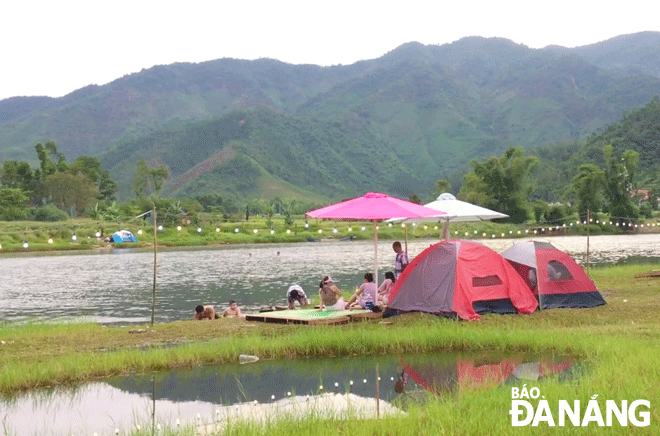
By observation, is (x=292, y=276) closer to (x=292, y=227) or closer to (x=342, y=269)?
(x=342, y=269)

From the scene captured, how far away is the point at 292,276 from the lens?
38906 mm

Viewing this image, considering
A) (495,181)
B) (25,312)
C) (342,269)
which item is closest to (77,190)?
(495,181)

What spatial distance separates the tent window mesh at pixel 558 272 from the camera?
59.8 ft

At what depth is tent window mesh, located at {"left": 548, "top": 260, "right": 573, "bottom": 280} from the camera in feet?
59.8

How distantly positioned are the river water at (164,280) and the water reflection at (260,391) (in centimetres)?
1079

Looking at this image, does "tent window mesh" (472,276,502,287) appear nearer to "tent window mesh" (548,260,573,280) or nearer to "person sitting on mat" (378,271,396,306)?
"tent window mesh" (548,260,573,280)

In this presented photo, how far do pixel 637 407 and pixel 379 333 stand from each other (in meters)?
6.76

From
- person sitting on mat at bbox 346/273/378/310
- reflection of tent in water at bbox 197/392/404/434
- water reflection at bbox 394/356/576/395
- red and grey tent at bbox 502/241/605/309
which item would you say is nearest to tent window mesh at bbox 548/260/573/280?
red and grey tent at bbox 502/241/605/309

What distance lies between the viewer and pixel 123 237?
73500mm

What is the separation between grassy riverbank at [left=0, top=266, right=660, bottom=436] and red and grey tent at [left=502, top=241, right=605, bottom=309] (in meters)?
0.53

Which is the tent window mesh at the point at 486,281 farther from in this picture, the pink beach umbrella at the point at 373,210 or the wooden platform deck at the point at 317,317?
the wooden platform deck at the point at 317,317

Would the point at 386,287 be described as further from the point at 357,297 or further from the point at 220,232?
the point at 220,232

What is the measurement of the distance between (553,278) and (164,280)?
24.4 meters

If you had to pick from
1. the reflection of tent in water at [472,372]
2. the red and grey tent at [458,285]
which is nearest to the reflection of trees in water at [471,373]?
the reflection of tent in water at [472,372]
